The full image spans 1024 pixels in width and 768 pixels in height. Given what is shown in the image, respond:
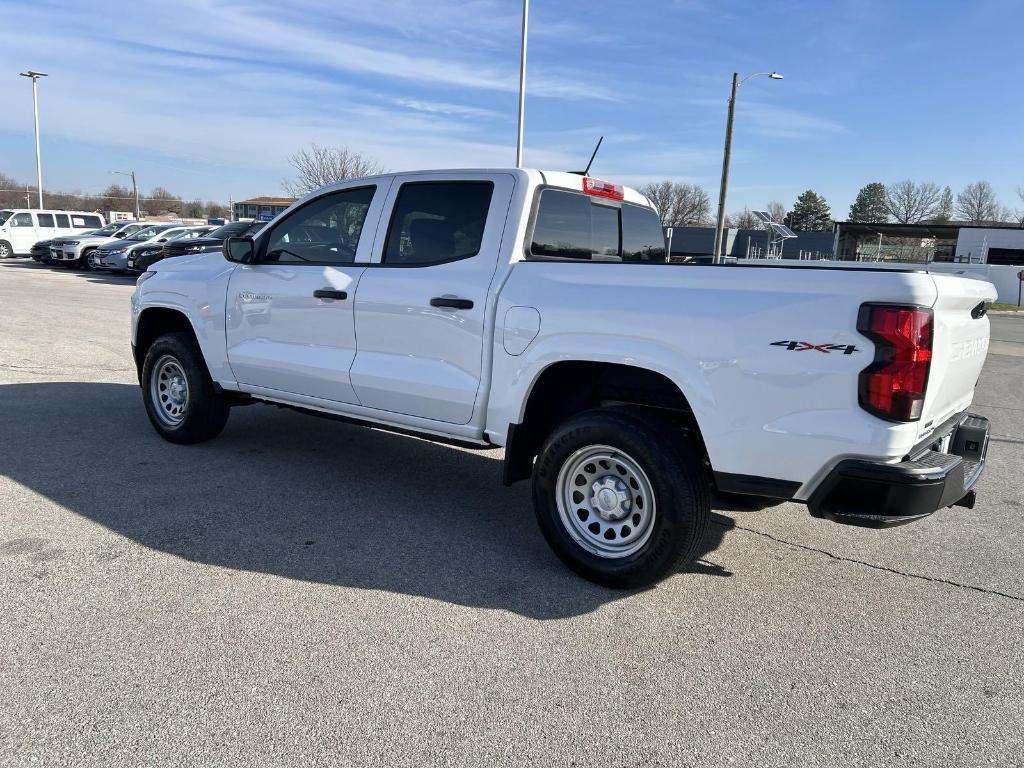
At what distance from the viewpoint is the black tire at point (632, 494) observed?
346 cm

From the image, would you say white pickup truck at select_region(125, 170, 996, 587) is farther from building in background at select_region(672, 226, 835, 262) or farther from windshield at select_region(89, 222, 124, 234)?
building in background at select_region(672, 226, 835, 262)

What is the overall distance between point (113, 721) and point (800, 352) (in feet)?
9.19

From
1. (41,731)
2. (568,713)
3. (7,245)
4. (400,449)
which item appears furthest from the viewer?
(7,245)

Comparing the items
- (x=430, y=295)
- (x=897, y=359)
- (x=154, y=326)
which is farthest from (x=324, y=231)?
(x=897, y=359)

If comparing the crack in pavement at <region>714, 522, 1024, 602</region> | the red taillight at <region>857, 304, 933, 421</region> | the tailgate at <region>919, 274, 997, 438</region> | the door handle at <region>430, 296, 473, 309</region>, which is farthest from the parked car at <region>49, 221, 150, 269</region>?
the red taillight at <region>857, 304, 933, 421</region>

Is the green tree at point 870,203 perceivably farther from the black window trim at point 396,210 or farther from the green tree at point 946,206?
the black window trim at point 396,210

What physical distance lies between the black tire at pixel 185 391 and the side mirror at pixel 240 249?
87cm

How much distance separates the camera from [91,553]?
3867 mm

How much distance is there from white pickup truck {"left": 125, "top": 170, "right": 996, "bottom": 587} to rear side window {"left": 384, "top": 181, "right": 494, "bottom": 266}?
13mm

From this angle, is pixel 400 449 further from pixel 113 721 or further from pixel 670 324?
pixel 113 721

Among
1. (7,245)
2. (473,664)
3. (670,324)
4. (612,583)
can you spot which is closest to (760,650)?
(612,583)

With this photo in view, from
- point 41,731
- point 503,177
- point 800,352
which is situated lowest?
point 41,731

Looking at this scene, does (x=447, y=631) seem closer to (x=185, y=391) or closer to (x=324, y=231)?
(x=324, y=231)

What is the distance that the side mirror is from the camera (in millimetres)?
5258
